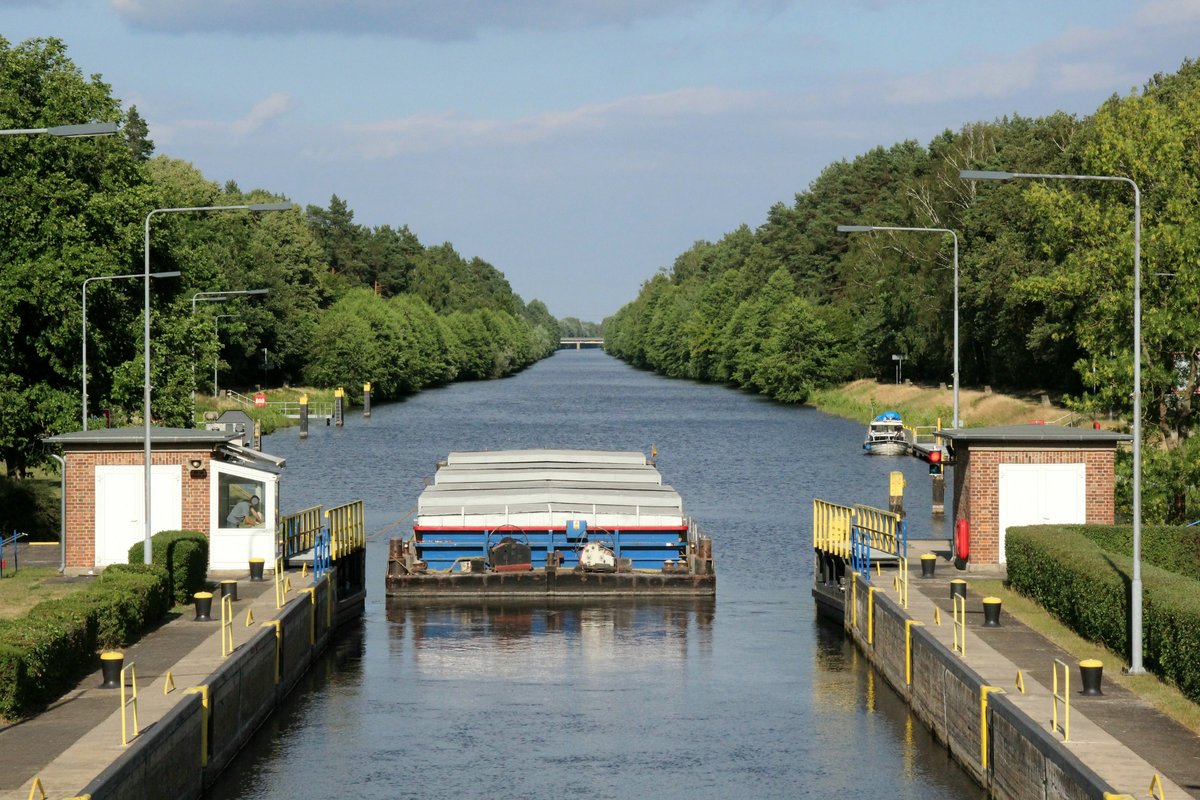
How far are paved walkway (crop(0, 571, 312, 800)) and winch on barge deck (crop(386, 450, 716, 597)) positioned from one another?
9.92 m

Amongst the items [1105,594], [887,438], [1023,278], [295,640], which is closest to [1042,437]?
[1105,594]

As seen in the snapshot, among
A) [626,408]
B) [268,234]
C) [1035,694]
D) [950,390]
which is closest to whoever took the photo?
[1035,694]

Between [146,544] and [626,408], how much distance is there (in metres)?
113

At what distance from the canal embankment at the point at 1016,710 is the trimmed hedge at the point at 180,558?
46.2ft

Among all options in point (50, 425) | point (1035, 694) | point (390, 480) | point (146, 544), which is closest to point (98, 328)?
point (50, 425)

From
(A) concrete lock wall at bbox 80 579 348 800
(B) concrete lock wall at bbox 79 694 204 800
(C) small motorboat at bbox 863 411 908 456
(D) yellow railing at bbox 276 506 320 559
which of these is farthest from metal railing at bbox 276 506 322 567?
(C) small motorboat at bbox 863 411 908 456

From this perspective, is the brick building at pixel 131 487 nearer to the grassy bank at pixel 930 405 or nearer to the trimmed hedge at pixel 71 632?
the trimmed hedge at pixel 71 632

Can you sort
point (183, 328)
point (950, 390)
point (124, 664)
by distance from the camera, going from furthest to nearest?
point (950, 390) → point (183, 328) → point (124, 664)

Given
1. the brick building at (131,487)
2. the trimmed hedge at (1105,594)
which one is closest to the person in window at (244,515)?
the brick building at (131,487)

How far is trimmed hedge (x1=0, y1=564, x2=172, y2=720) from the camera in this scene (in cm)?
2322

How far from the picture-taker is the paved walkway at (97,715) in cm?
1998

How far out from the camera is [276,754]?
28469 mm

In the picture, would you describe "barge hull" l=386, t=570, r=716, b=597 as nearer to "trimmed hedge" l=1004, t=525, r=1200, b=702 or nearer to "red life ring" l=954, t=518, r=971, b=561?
"red life ring" l=954, t=518, r=971, b=561

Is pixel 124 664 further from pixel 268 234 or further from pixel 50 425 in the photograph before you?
pixel 268 234
